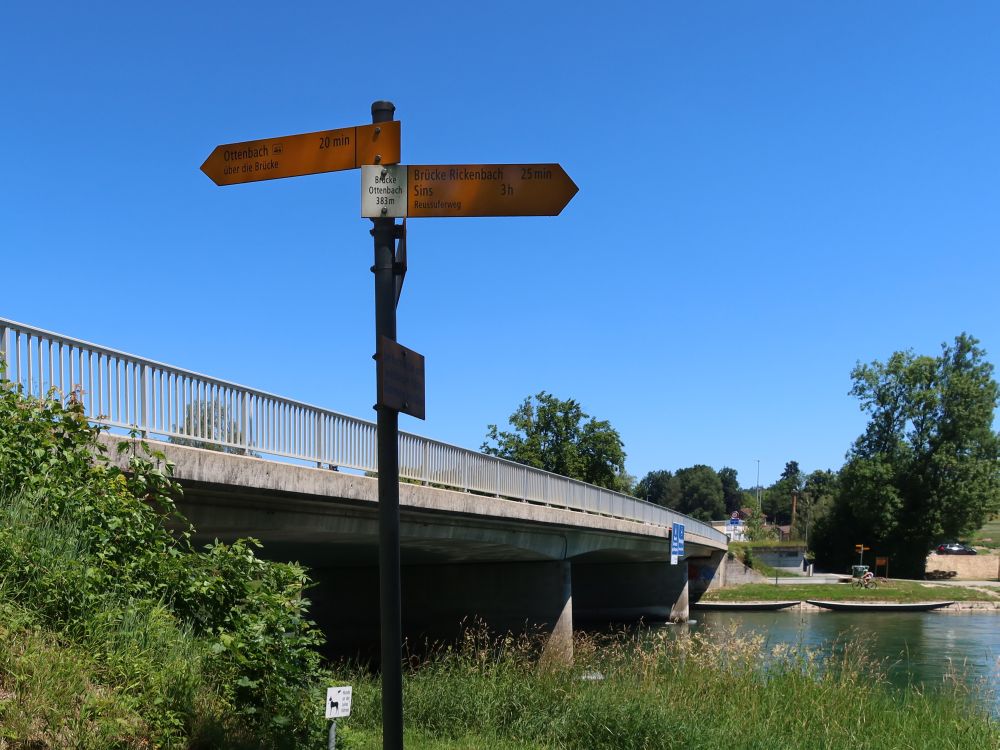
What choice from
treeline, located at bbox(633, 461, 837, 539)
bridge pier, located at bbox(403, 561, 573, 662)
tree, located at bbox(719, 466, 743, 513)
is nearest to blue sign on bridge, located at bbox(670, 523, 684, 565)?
bridge pier, located at bbox(403, 561, 573, 662)

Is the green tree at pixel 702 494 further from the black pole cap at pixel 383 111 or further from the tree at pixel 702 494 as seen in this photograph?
the black pole cap at pixel 383 111

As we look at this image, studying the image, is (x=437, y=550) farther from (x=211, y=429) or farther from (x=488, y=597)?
(x=211, y=429)

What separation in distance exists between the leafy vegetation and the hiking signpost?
1.83m

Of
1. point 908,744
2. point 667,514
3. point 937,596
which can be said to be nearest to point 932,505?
point 937,596

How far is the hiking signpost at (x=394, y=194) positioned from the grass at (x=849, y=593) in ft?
156

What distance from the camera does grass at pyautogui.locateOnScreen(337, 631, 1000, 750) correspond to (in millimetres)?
8234

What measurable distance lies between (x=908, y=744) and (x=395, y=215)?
21.9 feet

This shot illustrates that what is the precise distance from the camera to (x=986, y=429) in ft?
215

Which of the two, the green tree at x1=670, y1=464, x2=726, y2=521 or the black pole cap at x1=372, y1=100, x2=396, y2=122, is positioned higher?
the black pole cap at x1=372, y1=100, x2=396, y2=122

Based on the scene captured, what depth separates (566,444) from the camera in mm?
57000

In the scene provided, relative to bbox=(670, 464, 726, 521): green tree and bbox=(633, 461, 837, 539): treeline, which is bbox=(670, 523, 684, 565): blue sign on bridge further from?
bbox=(670, 464, 726, 521): green tree

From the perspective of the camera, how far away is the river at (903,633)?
71.5ft

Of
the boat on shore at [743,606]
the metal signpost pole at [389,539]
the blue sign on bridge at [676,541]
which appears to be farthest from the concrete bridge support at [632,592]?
the metal signpost pole at [389,539]

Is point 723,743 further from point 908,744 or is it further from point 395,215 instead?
point 395,215
